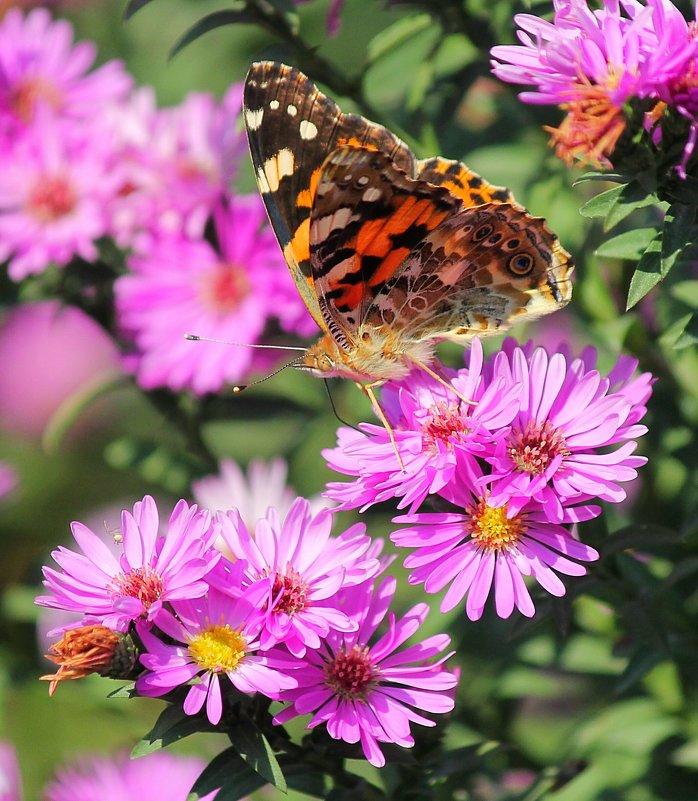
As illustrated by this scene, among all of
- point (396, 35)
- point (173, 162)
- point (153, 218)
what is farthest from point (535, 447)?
point (173, 162)

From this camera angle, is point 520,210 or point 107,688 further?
point 107,688

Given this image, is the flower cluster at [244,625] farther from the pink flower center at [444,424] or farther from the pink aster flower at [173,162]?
the pink aster flower at [173,162]

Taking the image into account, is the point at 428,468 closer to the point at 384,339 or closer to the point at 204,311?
the point at 384,339

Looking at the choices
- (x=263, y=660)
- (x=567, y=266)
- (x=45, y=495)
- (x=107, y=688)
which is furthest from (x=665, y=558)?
(x=45, y=495)

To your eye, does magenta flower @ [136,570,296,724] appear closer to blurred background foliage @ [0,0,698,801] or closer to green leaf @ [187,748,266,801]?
green leaf @ [187,748,266,801]

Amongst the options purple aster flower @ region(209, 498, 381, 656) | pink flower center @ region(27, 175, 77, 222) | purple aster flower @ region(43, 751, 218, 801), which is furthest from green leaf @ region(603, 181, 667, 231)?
pink flower center @ region(27, 175, 77, 222)

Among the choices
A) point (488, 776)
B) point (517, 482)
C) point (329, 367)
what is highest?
point (517, 482)

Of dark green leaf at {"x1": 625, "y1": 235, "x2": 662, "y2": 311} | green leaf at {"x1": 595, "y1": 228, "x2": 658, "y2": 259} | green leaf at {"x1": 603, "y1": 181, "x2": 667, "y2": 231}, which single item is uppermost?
green leaf at {"x1": 603, "y1": 181, "x2": 667, "y2": 231}

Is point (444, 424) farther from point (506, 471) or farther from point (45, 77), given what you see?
point (45, 77)
